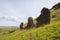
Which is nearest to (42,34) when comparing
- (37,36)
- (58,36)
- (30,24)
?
(37,36)

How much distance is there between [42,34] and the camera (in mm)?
29062

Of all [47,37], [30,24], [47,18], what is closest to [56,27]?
[47,37]

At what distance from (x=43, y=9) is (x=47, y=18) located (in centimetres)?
260

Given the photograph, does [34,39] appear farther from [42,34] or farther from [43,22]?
[43,22]

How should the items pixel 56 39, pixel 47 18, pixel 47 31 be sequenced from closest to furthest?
1. pixel 56 39
2. pixel 47 31
3. pixel 47 18

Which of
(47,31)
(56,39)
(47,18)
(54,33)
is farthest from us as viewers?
(47,18)

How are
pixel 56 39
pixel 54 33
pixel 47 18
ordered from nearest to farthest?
pixel 56 39, pixel 54 33, pixel 47 18

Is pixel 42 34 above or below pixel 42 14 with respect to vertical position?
below

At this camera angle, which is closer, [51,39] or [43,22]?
[51,39]

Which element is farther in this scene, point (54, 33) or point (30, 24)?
point (30, 24)

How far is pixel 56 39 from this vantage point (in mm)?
25531

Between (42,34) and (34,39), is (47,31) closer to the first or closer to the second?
(42,34)

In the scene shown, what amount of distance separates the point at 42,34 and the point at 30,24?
2700 centimetres

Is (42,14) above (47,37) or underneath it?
above
